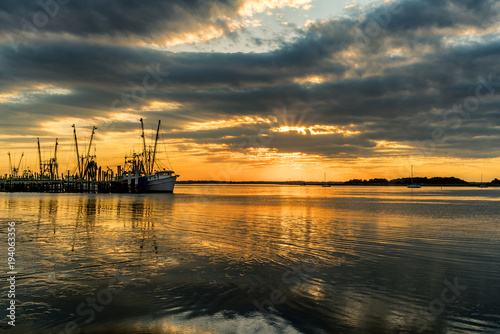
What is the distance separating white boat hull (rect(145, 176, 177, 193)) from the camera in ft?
386

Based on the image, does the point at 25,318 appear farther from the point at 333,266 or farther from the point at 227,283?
the point at 333,266

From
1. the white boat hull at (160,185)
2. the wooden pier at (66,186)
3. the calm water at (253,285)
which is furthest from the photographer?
the wooden pier at (66,186)

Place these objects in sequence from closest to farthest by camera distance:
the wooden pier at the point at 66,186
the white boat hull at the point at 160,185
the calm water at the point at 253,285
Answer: the calm water at the point at 253,285, the white boat hull at the point at 160,185, the wooden pier at the point at 66,186

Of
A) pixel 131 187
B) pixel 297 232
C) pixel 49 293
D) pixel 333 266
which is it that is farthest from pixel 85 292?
pixel 131 187

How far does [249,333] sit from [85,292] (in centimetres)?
550

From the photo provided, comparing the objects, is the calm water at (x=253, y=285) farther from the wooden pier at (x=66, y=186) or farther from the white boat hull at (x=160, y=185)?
the wooden pier at (x=66, y=186)

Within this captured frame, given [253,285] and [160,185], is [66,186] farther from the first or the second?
[253,285]

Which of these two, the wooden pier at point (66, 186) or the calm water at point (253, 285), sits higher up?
the wooden pier at point (66, 186)

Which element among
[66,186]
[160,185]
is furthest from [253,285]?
[66,186]

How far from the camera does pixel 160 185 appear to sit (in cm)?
11844

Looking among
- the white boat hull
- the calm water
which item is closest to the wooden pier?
the white boat hull

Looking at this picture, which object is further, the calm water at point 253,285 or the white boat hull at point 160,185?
the white boat hull at point 160,185

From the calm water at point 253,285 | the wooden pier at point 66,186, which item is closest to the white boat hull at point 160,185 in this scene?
the wooden pier at point 66,186

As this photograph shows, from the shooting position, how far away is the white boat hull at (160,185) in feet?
386
